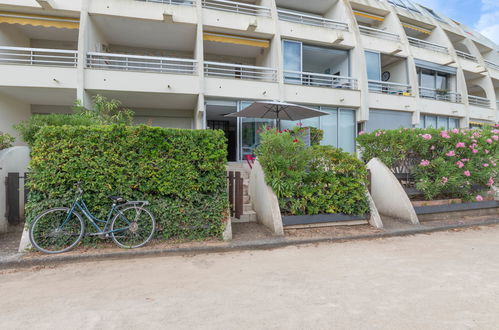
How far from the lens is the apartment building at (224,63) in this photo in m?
8.74

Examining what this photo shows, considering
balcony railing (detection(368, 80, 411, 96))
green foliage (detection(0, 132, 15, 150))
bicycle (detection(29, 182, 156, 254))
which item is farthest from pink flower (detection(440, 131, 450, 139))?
green foliage (detection(0, 132, 15, 150))

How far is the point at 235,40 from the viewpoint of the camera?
10.5m

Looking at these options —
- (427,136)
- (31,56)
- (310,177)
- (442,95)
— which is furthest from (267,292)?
(442,95)

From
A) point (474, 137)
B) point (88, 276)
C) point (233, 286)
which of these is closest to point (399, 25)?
point (474, 137)

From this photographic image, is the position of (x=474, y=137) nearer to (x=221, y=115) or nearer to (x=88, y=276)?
(x=88, y=276)

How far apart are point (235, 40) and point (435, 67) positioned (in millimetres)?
12165

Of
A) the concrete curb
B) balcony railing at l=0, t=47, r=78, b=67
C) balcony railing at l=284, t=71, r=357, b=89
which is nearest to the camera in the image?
the concrete curb

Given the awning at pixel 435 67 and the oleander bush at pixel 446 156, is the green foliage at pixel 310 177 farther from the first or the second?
the awning at pixel 435 67

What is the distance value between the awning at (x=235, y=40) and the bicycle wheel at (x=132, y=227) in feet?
29.4

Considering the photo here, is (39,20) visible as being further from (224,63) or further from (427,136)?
(427,136)

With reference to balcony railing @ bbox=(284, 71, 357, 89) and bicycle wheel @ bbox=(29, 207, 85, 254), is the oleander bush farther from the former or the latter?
bicycle wheel @ bbox=(29, 207, 85, 254)

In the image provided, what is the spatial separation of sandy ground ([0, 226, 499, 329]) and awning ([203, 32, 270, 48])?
9.73 metres

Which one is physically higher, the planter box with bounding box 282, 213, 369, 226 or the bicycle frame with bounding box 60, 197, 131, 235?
the bicycle frame with bounding box 60, 197, 131, 235

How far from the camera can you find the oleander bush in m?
5.30
